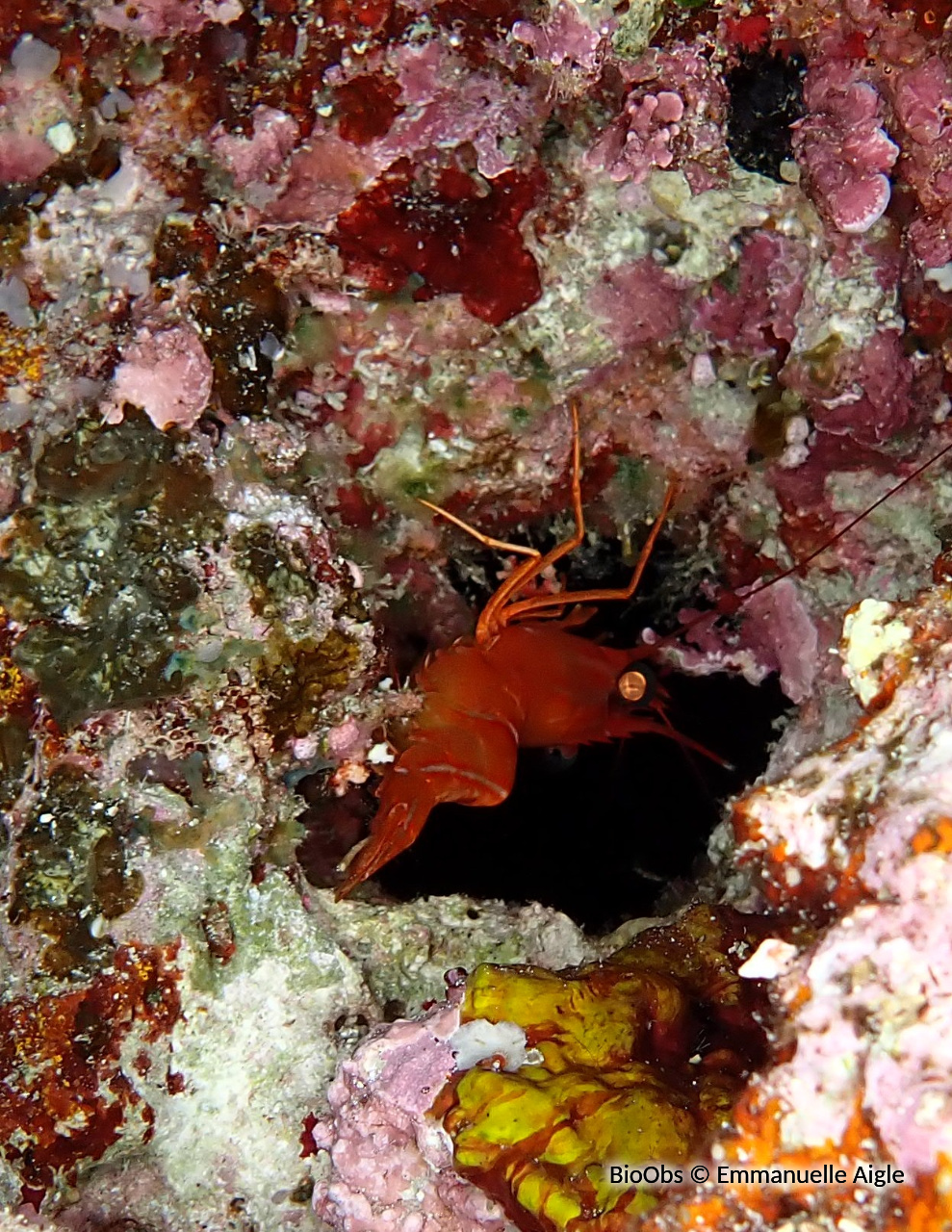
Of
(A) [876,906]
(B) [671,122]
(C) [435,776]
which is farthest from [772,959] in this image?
(B) [671,122]

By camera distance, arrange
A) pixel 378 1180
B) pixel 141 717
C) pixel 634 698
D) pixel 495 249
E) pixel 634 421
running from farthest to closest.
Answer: pixel 634 698 < pixel 634 421 < pixel 495 249 < pixel 141 717 < pixel 378 1180

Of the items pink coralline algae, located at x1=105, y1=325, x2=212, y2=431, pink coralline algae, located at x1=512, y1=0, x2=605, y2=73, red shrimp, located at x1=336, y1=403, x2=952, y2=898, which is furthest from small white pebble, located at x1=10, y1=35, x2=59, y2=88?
red shrimp, located at x1=336, y1=403, x2=952, y2=898

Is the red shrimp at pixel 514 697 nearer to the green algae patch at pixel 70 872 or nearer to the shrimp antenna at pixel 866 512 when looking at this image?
the shrimp antenna at pixel 866 512

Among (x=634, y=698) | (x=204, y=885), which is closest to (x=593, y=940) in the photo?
(x=634, y=698)

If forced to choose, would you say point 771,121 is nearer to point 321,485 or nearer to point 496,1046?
point 321,485

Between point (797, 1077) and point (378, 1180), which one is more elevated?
point (797, 1077)
